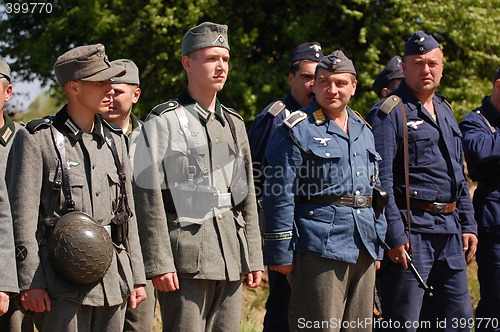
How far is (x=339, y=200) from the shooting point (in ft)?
15.9

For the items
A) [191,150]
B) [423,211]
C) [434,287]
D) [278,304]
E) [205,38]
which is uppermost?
[205,38]

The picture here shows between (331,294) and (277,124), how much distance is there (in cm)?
181

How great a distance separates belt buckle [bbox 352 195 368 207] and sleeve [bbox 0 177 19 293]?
212 cm

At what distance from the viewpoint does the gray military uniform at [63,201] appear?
3.73m

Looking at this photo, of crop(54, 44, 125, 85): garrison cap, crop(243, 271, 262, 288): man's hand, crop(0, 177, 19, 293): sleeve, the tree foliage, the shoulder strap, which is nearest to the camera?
crop(0, 177, 19, 293): sleeve

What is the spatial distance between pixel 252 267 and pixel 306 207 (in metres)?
0.58

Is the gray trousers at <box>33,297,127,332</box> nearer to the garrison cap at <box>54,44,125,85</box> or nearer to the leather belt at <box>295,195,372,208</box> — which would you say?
the garrison cap at <box>54,44,125,85</box>

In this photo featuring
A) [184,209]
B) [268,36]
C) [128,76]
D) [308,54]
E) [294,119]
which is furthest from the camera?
[268,36]

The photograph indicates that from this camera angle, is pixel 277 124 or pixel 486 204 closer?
pixel 486 204

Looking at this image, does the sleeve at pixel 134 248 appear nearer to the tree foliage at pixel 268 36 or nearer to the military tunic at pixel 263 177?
the military tunic at pixel 263 177

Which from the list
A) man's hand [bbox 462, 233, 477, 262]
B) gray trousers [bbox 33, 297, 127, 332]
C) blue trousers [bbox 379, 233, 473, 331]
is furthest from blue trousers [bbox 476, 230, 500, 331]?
gray trousers [bbox 33, 297, 127, 332]

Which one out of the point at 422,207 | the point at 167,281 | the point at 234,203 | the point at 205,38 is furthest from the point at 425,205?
the point at 167,281

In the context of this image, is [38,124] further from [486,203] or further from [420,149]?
[486,203]

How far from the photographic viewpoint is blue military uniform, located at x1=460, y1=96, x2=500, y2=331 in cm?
586
